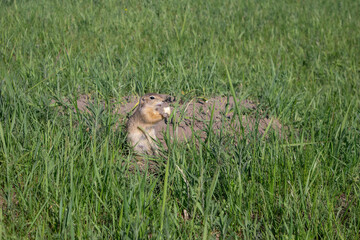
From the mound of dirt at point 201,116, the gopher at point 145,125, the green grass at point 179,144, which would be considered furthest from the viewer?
A: the mound of dirt at point 201,116

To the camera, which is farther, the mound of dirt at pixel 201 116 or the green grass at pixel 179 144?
the mound of dirt at pixel 201 116

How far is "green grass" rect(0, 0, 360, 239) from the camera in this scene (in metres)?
2.19

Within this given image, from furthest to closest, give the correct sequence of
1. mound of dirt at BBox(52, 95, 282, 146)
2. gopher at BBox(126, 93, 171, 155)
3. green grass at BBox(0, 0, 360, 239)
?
mound of dirt at BBox(52, 95, 282, 146)
gopher at BBox(126, 93, 171, 155)
green grass at BBox(0, 0, 360, 239)

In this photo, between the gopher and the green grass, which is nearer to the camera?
the green grass

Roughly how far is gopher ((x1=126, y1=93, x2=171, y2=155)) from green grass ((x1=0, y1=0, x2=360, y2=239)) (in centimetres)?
11

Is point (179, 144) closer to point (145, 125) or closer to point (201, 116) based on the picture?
point (145, 125)

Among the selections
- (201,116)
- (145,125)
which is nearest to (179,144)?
(145,125)

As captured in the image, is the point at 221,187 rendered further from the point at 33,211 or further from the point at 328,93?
the point at 328,93

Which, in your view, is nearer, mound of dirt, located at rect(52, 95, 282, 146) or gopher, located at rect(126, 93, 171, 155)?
gopher, located at rect(126, 93, 171, 155)

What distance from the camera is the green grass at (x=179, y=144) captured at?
2186 millimetres

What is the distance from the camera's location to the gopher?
3.00 meters

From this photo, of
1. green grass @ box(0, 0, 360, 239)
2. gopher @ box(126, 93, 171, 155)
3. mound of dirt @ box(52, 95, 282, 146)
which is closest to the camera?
green grass @ box(0, 0, 360, 239)

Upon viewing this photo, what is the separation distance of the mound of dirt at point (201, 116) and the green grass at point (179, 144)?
12 cm

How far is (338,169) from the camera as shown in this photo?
2854mm
